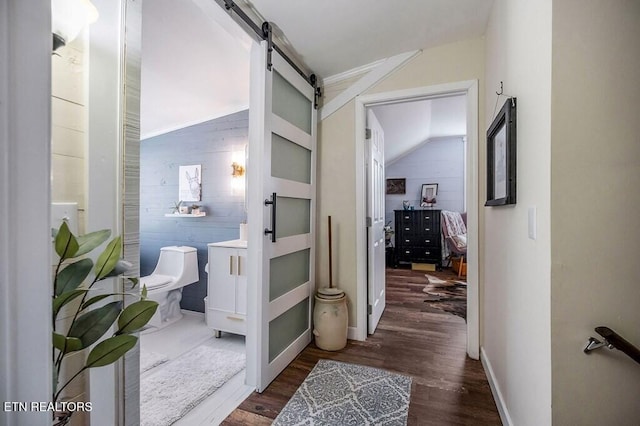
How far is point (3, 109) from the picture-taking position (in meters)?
0.45

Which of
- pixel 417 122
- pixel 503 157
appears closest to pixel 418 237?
pixel 417 122

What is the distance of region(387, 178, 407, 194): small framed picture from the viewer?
6473mm

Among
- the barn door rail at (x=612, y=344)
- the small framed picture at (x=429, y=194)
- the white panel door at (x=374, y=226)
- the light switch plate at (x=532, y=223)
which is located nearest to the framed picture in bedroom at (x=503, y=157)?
the light switch plate at (x=532, y=223)

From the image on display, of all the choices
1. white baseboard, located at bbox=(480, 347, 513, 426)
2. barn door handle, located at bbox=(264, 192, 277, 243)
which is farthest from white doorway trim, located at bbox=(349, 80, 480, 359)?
barn door handle, located at bbox=(264, 192, 277, 243)

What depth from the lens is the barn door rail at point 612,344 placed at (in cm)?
84

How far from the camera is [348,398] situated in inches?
70.4

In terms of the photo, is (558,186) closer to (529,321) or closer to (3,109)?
(529,321)

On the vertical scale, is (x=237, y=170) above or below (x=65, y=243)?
above

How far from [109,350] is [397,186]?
6279mm

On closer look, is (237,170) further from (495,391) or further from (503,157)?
(495,391)

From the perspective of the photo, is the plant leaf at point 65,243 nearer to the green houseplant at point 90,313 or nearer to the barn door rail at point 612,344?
the green houseplant at point 90,313

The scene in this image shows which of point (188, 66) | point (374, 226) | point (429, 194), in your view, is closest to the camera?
point (188, 66)

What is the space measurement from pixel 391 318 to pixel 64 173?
2.95 meters

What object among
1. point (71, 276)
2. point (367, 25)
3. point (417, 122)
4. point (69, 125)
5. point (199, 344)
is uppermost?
point (417, 122)
